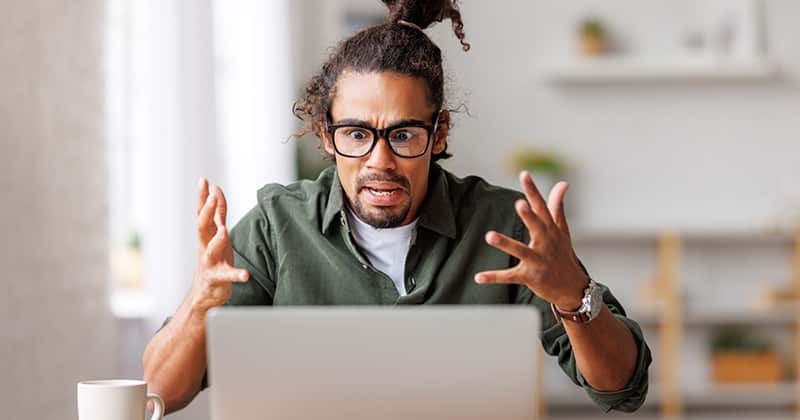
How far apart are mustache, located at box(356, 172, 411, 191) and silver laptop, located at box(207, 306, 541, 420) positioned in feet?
1.97

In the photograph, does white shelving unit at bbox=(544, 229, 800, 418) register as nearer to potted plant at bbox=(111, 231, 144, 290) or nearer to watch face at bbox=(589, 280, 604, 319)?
potted plant at bbox=(111, 231, 144, 290)

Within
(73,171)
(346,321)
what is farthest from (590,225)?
(346,321)

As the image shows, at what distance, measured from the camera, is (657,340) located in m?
4.88

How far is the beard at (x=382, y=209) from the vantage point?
161 cm

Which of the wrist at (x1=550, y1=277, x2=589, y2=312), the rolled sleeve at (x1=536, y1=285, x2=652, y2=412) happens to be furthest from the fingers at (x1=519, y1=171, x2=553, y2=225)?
the rolled sleeve at (x1=536, y1=285, x2=652, y2=412)

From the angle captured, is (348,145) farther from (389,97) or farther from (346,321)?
(346,321)

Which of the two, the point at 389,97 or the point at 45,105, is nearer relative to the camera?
the point at 389,97

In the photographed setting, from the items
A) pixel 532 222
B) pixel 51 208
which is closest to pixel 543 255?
pixel 532 222

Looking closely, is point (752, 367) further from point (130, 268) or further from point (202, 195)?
point (202, 195)

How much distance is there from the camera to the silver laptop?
1005 millimetres

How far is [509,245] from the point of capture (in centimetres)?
125

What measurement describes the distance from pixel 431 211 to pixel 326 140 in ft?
0.68

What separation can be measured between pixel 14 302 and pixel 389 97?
2.52ft

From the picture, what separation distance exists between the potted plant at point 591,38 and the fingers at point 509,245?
3.64 meters
